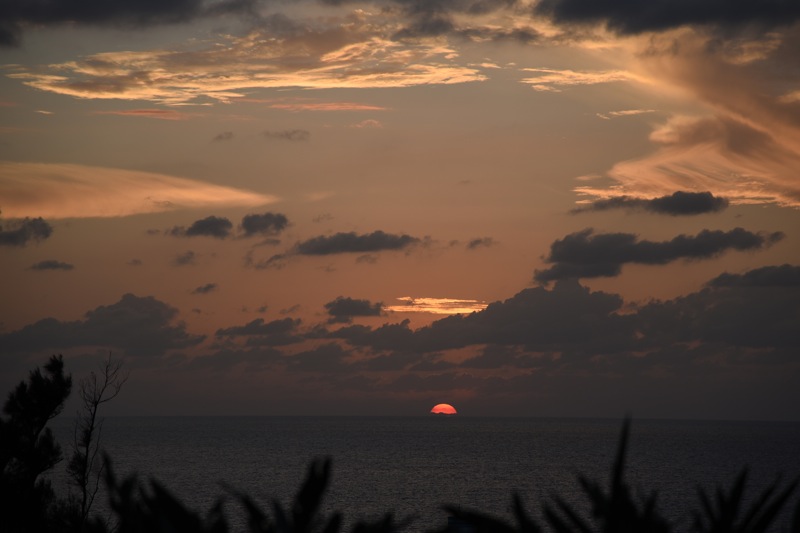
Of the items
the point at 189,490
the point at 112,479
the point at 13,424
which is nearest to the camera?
the point at 112,479

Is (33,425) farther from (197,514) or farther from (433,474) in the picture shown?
(433,474)

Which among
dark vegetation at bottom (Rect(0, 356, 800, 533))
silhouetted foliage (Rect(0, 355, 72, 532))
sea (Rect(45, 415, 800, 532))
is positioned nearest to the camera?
dark vegetation at bottom (Rect(0, 356, 800, 533))

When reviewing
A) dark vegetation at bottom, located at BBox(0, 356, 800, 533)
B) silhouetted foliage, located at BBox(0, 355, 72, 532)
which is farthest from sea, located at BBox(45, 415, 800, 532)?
dark vegetation at bottom, located at BBox(0, 356, 800, 533)

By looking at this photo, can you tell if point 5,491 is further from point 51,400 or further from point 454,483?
point 454,483

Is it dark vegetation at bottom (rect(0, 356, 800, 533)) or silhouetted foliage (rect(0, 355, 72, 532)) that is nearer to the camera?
dark vegetation at bottom (rect(0, 356, 800, 533))

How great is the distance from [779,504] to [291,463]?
146 meters

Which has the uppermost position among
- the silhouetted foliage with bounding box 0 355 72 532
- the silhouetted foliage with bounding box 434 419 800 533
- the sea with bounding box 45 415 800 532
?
the silhouetted foliage with bounding box 434 419 800 533

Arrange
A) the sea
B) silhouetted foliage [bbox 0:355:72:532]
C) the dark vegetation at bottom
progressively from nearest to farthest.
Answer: the dark vegetation at bottom → silhouetted foliage [bbox 0:355:72:532] → the sea

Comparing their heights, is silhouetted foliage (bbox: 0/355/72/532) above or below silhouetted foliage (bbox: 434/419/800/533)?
below

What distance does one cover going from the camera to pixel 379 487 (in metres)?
108

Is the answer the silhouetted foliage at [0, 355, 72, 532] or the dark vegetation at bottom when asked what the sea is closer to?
the silhouetted foliage at [0, 355, 72, 532]

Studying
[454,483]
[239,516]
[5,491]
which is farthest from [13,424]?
[454,483]

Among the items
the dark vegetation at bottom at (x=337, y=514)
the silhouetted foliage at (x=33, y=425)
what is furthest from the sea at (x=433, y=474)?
the dark vegetation at bottom at (x=337, y=514)

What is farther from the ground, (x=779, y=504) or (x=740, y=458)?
(x=779, y=504)
